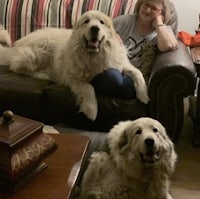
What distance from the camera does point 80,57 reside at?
2.48 meters

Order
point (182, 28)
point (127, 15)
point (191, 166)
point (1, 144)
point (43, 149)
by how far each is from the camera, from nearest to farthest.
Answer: point (1, 144) < point (43, 149) < point (191, 166) < point (127, 15) < point (182, 28)

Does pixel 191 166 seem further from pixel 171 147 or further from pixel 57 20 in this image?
pixel 57 20

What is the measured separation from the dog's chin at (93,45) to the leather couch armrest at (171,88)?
375 millimetres

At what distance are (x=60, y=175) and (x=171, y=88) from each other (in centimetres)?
113

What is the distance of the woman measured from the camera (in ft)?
8.10

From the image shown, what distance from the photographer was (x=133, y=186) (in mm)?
1779

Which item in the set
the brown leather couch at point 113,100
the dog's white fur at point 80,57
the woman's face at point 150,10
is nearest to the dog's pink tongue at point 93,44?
the dog's white fur at point 80,57

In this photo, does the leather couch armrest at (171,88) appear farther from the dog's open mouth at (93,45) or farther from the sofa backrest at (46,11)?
the sofa backrest at (46,11)

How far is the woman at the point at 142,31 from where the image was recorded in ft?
8.10

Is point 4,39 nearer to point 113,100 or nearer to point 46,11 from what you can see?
point 46,11

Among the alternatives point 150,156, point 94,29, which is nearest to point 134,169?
point 150,156

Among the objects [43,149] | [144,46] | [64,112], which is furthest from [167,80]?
[43,149]

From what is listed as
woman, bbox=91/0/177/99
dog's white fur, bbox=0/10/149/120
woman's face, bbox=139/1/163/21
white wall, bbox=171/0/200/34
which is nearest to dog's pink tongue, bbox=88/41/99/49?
dog's white fur, bbox=0/10/149/120

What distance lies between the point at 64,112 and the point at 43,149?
3.68ft
